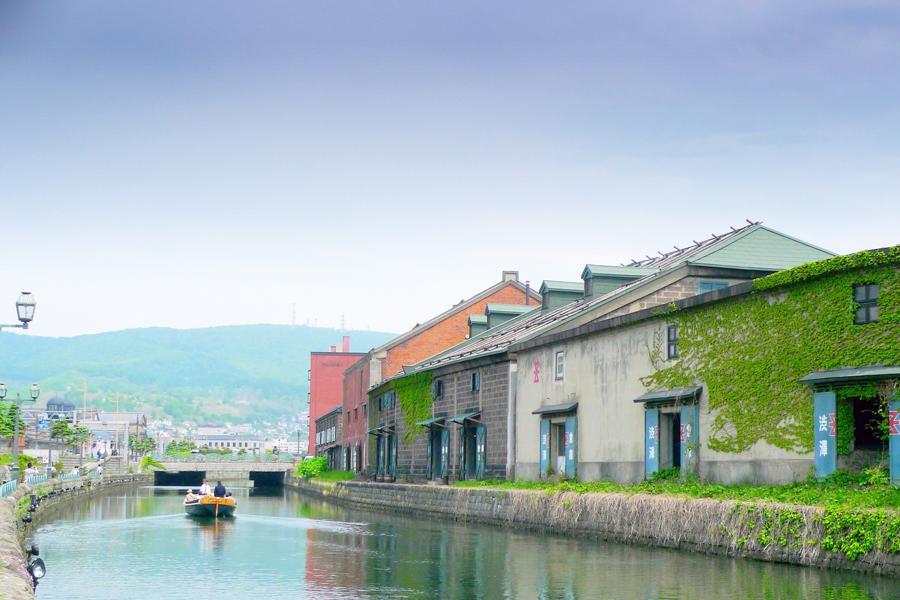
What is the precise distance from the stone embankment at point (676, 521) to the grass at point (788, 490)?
68 cm

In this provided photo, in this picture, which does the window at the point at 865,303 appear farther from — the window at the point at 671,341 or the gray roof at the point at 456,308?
the gray roof at the point at 456,308

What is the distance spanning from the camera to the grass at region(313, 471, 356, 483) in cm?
8331

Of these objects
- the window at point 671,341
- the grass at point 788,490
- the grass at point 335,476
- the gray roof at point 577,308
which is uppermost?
the gray roof at point 577,308

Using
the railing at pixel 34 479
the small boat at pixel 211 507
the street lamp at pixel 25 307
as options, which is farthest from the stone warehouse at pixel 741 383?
the railing at pixel 34 479

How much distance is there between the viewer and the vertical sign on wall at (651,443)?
121ft

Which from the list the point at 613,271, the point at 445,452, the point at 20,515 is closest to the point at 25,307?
the point at 20,515

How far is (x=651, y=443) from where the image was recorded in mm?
37062

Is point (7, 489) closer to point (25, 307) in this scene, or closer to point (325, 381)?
point (25, 307)

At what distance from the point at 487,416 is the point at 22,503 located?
63.9 ft

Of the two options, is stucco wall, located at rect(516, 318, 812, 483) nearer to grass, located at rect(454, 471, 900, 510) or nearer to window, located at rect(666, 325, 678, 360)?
window, located at rect(666, 325, 678, 360)

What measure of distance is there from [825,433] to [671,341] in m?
8.78

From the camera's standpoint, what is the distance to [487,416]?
51.5m

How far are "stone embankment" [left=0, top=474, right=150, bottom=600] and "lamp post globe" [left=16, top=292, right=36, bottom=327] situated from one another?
16.9 ft

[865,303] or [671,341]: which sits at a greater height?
[865,303]
